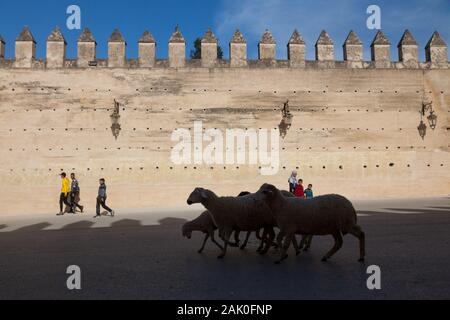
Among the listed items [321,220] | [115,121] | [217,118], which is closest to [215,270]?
[321,220]

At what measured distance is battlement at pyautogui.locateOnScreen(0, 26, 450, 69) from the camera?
53.8 ft

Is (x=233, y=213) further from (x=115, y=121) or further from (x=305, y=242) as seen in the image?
(x=115, y=121)

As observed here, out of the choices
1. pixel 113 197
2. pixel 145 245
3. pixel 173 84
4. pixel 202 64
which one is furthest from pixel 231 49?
pixel 145 245

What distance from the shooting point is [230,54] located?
55.8ft

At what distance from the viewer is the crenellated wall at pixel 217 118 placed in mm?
15820

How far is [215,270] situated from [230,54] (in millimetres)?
14633

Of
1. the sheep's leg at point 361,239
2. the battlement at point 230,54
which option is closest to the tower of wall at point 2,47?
the battlement at point 230,54

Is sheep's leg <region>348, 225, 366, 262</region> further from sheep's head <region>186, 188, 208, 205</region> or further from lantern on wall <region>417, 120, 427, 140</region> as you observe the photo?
lantern on wall <region>417, 120, 427, 140</region>

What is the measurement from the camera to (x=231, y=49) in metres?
16.9

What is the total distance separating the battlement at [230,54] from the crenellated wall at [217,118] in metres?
0.06

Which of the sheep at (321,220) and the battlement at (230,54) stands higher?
the battlement at (230,54)

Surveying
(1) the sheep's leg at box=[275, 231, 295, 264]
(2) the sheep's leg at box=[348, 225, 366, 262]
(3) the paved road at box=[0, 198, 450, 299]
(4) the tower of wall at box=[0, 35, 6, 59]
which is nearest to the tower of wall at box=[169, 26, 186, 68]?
(4) the tower of wall at box=[0, 35, 6, 59]

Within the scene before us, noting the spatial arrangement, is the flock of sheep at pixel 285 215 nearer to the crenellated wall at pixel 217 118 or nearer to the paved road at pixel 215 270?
the paved road at pixel 215 270

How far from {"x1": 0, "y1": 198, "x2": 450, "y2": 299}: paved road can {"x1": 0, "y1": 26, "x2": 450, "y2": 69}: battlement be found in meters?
12.4
